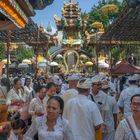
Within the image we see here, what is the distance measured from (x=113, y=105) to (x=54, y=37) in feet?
195

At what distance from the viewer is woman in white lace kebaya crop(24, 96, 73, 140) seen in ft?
16.4

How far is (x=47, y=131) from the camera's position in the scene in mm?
5004

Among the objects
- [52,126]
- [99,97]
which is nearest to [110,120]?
[99,97]

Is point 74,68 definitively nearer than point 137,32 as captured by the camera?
No

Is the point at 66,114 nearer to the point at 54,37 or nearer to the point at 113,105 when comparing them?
the point at 113,105

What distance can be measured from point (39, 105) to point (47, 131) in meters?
3.23

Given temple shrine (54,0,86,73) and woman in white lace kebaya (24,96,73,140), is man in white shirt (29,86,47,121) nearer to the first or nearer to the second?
woman in white lace kebaya (24,96,73,140)

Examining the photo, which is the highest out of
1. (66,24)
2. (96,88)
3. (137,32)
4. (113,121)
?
(66,24)

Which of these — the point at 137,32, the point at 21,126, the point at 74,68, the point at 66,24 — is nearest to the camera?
the point at 21,126

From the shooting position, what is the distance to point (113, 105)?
8438 mm

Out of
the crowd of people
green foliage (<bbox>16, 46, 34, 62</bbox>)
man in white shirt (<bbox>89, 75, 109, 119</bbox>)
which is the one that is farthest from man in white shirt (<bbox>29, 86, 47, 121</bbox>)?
green foliage (<bbox>16, 46, 34, 62</bbox>)

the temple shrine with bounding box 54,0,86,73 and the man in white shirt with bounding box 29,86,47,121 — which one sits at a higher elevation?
the temple shrine with bounding box 54,0,86,73

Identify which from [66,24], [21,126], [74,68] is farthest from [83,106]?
[66,24]

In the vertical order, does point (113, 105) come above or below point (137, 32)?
below
